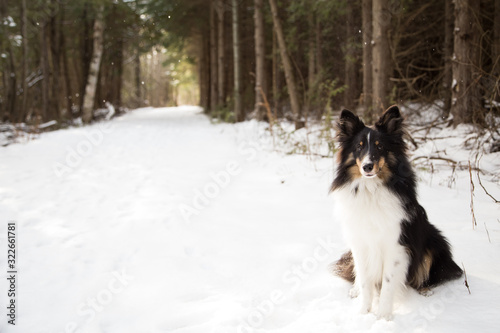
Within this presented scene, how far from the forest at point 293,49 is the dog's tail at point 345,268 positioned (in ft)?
13.3

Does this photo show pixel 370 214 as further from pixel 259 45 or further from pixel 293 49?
pixel 293 49

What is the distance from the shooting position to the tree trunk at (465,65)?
6527 mm

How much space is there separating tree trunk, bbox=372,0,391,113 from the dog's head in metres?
4.75

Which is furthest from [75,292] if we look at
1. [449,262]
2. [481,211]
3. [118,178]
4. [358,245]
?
[481,211]

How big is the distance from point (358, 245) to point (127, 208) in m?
3.99

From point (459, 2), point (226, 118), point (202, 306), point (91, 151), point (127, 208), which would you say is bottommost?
point (202, 306)

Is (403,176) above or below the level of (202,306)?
above

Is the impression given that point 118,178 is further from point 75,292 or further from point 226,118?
point 226,118

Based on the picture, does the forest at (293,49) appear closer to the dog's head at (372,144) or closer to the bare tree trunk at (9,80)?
the bare tree trunk at (9,80)

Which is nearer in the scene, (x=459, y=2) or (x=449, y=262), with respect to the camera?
(x=449, y=262)

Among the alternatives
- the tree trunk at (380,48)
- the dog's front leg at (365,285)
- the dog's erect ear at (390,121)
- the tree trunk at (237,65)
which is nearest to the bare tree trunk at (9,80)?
the tree trunk at (237,65)

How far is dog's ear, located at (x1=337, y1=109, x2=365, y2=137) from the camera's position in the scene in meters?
2.97

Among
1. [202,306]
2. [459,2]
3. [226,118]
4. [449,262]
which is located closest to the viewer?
[449,262]

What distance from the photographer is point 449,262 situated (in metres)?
2.86
